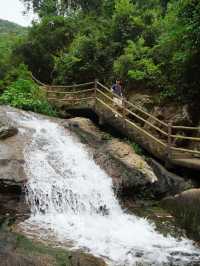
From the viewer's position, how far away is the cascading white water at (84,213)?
8781mm

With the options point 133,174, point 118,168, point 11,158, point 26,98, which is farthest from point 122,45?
point 11,158

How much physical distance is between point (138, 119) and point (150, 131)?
4.13 ft

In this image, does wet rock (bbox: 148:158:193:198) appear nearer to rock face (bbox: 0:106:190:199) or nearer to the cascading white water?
rock face (bbox: 0:106:190:199)

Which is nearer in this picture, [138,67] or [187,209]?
[187,209]

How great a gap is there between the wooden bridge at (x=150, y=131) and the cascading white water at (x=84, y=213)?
226 centimetres

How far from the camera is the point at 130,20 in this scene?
2077 cm

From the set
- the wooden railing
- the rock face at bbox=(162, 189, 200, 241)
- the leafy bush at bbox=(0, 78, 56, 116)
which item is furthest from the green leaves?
the rock face at bbox=(162, 189, 200, 241)

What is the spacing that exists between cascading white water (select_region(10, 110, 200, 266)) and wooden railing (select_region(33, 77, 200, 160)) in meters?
2.48

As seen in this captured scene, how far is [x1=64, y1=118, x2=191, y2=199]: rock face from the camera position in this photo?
40.4 ft

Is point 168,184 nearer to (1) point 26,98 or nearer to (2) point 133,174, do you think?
(2) point 133,174

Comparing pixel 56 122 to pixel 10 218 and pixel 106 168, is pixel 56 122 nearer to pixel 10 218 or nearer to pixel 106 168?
pixel 106 168

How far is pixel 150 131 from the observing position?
15.3 m

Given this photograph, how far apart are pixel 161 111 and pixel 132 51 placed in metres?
3.69

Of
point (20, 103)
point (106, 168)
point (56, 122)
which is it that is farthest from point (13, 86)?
point (106, 168)
